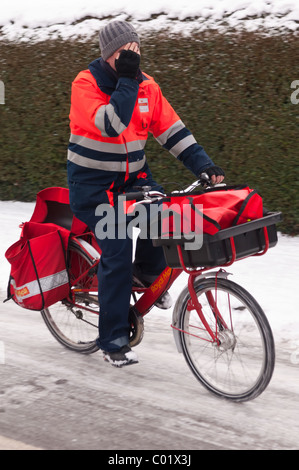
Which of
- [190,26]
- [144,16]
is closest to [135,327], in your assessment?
[190,26]

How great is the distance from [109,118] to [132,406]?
149cm

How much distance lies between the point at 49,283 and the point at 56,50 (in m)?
4.40

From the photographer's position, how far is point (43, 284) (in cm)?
415

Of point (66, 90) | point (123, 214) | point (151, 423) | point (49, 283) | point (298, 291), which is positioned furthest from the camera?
point (66, 90)

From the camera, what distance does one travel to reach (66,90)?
7.80 metres

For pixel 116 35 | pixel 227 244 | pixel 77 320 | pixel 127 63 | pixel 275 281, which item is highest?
pixel 116 35

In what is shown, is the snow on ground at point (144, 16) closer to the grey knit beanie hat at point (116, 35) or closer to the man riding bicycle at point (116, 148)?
the man riding bicycle at point (116, 148)

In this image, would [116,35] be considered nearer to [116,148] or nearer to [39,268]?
[116,148]

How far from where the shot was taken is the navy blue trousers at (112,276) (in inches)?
150

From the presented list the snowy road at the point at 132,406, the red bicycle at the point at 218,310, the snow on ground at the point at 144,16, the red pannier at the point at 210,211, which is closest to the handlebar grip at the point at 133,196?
the red bicycle at the point at 218,310

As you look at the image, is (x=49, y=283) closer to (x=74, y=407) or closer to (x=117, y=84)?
(x=74, y=407)

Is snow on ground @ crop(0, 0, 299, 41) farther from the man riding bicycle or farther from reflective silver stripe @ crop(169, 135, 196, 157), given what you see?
the man riding bicycle

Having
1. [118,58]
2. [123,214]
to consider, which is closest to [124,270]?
[123,214]

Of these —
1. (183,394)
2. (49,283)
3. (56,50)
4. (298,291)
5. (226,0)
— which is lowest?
(298,291)
